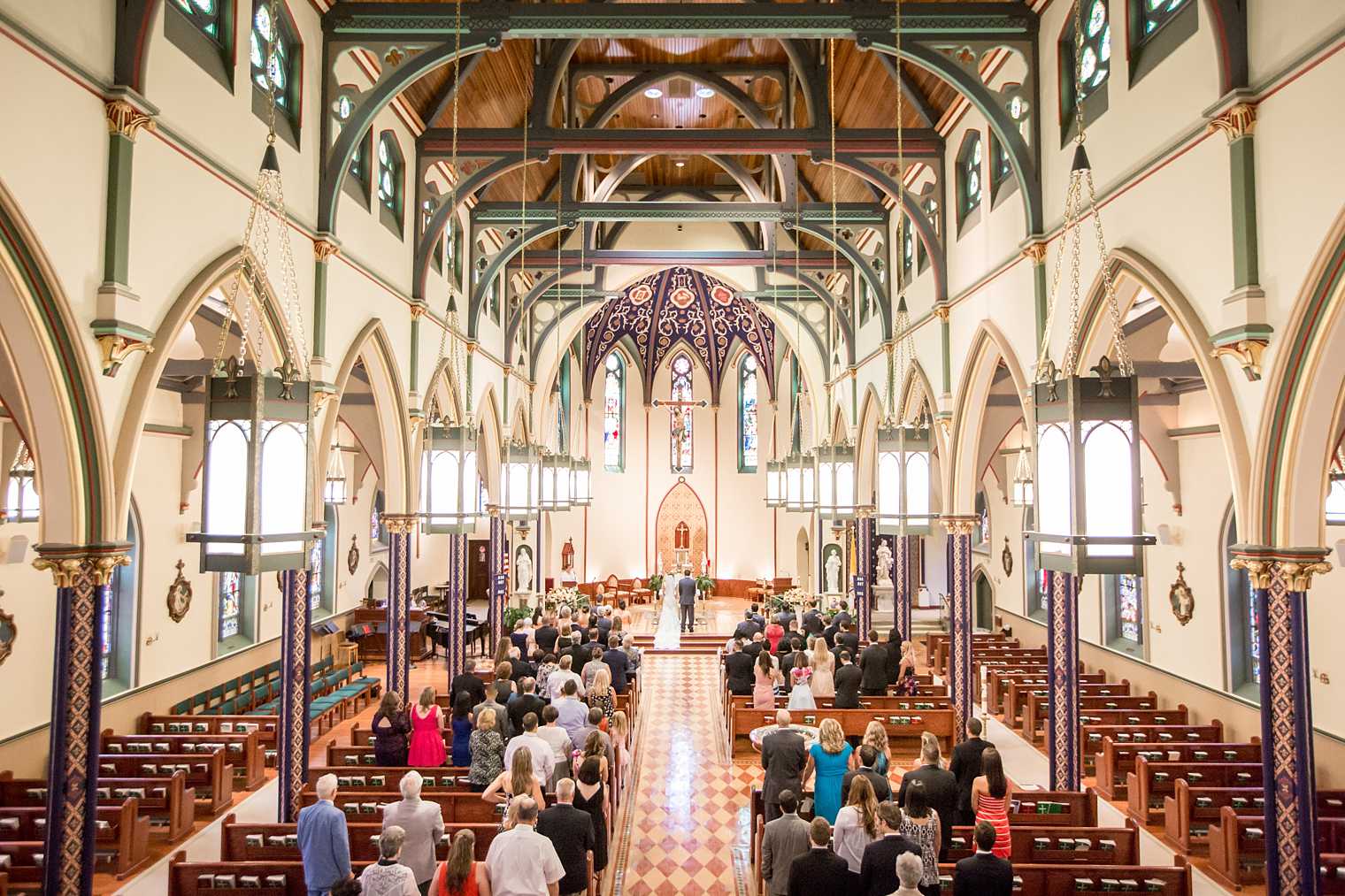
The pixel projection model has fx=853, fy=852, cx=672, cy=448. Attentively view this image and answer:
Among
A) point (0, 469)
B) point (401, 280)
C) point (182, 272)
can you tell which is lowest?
point (0, 469)

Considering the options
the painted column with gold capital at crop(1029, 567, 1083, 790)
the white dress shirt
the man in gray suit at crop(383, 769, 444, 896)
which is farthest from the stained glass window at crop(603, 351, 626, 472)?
the white dress shirt

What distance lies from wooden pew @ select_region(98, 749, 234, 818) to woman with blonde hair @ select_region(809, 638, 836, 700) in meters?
7.78

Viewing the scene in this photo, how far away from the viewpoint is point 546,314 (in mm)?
24438

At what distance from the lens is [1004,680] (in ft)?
46.9

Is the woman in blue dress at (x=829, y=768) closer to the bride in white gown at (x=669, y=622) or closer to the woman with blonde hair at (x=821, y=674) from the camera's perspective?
the woman with blonde hair at (x=821, y=674)

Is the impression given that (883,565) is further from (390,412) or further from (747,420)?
(390,412)

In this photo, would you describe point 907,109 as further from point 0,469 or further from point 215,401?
point 0,469

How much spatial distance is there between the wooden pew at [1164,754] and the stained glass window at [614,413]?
946 inches

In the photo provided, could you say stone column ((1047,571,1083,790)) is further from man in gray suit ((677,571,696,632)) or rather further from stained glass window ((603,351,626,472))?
stained glass window ((603,351,626,472))

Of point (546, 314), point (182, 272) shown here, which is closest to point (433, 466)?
point (182, 272)

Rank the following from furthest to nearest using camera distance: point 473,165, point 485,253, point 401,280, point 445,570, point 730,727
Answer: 1. point 445,570
2. point 485,253
3. point 473,165
4. point 401,280
5. point 730,727

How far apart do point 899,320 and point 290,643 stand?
11904 millimetres

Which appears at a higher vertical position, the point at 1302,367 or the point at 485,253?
the point at 485,253

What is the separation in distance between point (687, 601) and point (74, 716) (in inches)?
705
